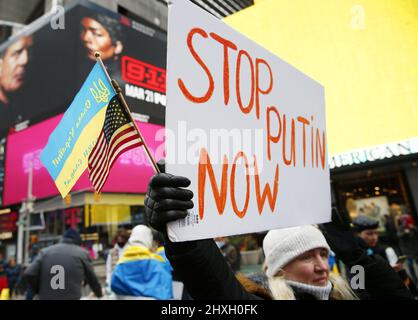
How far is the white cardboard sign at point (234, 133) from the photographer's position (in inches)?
48.4

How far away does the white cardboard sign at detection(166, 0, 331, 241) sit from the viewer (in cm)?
123

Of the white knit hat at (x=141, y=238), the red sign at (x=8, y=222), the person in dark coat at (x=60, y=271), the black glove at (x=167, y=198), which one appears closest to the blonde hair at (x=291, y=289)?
the black glove at (x=167, y=198)

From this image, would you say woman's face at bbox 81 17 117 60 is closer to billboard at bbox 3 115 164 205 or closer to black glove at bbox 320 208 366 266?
billboard at bbox 3 115 164 205

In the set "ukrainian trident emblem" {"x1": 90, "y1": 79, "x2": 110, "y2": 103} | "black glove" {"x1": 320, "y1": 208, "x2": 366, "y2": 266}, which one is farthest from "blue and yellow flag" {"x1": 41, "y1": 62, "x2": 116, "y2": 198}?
"black glove" {"x1": 320, "y1": 208, "x2": 366, "y2": 266}

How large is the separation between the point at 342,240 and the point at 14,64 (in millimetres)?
16306

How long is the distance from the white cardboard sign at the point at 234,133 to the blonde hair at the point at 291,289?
310mm

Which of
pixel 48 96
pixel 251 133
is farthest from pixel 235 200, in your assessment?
pixel 48 96

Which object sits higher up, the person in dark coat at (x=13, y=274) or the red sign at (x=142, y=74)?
the red sign at (x=142, y=74)

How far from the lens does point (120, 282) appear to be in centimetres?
341

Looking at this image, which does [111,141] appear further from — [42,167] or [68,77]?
[42,167]

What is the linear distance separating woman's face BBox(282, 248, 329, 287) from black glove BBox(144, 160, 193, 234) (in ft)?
3.07

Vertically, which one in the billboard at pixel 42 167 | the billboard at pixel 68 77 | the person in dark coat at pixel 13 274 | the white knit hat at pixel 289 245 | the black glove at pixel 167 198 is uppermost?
the billboard at pixel 68 77

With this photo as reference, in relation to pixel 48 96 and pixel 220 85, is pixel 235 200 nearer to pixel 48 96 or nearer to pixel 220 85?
pixel 220 85

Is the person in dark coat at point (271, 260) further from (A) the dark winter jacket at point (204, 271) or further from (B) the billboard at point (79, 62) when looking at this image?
(B) the billboard at point (79, 62)
